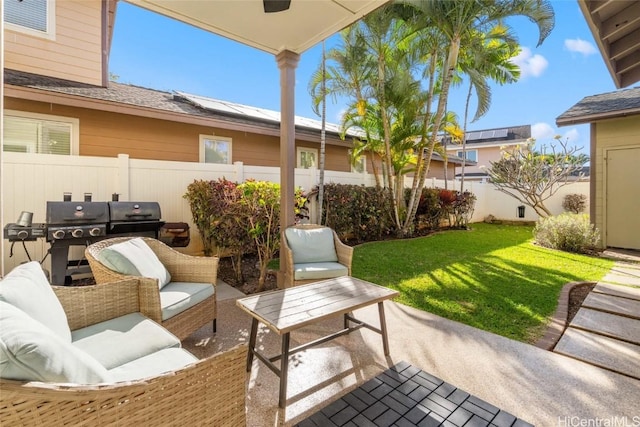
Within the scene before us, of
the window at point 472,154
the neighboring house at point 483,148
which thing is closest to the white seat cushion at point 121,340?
the neighboring house at point 483,148

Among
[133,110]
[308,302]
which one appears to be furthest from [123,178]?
[308,302]

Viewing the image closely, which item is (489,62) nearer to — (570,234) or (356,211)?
(570,234)

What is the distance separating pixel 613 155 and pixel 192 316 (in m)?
10.00

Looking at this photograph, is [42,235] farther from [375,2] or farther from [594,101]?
[594,101]

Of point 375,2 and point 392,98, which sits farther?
point 392,98

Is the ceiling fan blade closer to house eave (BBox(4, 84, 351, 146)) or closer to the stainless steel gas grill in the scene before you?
the stainless steel gas grill

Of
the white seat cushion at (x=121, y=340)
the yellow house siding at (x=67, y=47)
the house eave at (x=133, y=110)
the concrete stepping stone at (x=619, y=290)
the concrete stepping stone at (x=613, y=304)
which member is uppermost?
the yellow house siding at (x=67, y=47)

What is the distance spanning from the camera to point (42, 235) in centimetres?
377

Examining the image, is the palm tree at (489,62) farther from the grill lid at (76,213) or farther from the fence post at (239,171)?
the grill lid at (76,213)

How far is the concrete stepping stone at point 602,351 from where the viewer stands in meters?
2.62

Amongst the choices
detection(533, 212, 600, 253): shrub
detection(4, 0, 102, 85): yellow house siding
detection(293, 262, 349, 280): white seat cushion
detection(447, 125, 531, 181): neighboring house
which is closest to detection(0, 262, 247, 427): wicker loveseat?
detection(293, 262, 349, 280): white seat cushion

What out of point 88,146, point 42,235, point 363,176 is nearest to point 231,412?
point 42,235

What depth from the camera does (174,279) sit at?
3.28 m

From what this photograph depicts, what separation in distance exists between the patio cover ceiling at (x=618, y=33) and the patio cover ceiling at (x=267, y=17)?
280 centimetres
